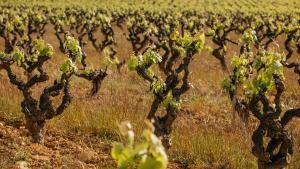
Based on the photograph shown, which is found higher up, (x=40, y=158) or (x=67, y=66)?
(x=67, y=66)

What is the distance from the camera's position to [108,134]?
360 inches

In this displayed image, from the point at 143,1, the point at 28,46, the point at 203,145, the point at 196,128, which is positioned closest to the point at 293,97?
the point at 196,128

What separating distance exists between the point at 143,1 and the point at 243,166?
51.0 metres

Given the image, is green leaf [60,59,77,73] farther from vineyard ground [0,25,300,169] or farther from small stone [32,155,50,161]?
small stone [32,155,50,161]

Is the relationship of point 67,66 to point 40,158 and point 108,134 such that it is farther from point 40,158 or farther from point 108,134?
point 40,158

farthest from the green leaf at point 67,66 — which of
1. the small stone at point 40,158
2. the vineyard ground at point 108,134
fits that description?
the small stone at point 40,158

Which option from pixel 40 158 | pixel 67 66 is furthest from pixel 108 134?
pixel 40 158

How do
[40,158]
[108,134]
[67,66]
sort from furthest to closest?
1. [108,134]
2. [67,66]
3. [40,158]

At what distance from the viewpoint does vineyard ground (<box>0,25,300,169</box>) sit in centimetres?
780

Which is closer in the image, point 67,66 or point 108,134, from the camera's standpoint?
A: point 67,66

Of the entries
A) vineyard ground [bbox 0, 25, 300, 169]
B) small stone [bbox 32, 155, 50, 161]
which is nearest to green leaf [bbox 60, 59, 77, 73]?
vineyard ground [bbox 0, 25, 300, 169]

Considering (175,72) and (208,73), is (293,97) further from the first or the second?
(175,72)

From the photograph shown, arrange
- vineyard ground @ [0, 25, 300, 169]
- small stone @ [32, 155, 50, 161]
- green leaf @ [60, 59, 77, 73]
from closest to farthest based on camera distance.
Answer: small stone @ [32, 155, 50, 161] → vineyard ground @ [0, 25, 300, 169] → green leaf @ [60, 59, 77, 73]

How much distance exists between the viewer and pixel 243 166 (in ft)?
25.5
